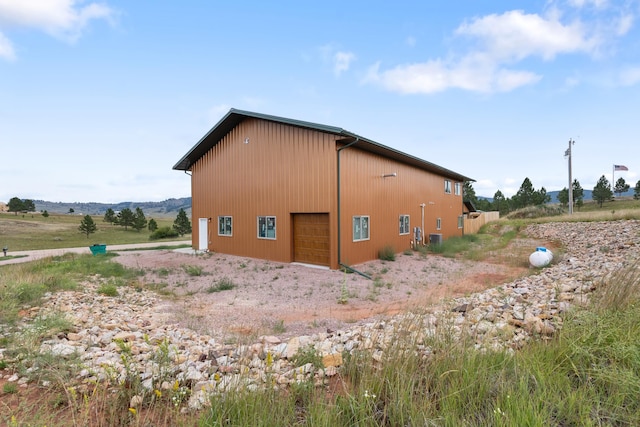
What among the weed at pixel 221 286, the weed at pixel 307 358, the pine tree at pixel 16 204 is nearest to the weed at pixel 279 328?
the weed at pixel 307 358

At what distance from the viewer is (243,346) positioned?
379cm

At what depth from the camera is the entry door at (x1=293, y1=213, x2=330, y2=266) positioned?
39.3ft

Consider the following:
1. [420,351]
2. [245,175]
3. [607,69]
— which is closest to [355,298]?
[420,351]

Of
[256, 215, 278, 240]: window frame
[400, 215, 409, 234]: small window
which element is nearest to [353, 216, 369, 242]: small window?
[400, 215, 409, 234]: small window

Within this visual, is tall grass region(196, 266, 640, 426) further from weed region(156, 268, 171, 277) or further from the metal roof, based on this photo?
weed region(156, 268, 171, 277)

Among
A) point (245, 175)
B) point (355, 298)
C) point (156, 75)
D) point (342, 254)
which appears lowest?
point (355, 298)

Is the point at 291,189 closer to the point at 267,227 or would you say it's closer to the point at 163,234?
the point at 267,227

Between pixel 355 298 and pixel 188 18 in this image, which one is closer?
pixel 355 298

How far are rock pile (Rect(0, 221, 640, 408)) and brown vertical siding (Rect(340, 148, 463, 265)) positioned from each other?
21.3ft

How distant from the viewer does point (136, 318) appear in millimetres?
6051

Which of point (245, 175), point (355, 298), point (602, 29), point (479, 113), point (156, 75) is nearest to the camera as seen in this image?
point (355, 298)

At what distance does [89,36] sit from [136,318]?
1136 cm

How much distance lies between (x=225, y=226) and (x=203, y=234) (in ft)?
7.83

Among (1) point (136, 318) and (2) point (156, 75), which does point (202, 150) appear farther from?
(1) point (136, 318)
